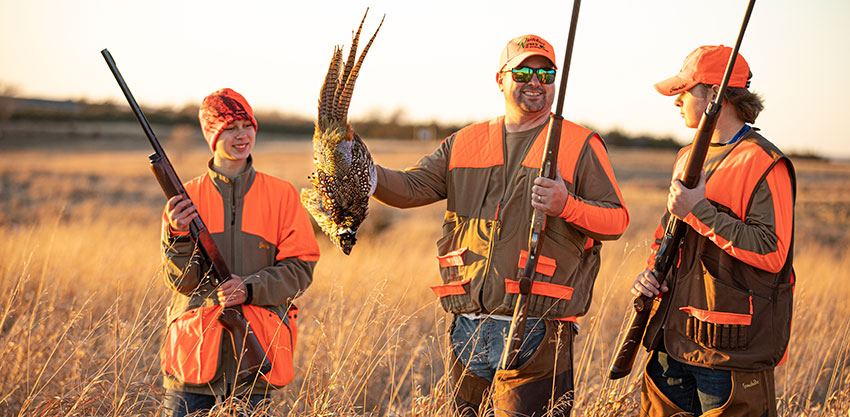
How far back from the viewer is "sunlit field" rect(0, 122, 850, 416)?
363cm

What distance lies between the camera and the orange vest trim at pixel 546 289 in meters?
3.04

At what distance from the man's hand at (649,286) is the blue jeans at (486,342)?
22.2 inches

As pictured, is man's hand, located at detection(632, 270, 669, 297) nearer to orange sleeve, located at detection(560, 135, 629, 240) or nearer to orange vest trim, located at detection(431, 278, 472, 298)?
orange sleeve, located at detection(560, 135, 629, 240)

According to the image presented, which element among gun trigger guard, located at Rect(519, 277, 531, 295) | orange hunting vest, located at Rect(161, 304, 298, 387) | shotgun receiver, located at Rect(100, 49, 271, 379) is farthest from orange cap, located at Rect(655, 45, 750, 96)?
shotgun receiver, located at Rect(100, 49, 271, 379)

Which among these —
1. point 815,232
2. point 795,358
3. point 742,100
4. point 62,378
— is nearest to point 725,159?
point 742,100

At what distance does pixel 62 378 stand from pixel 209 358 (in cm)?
204

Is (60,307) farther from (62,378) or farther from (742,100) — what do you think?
(742,100)

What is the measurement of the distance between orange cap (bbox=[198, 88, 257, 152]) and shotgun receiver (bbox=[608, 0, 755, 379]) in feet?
7.69

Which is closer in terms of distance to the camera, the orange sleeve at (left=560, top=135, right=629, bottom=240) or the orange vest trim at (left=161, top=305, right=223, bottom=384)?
the orange sleeve at (left=560, top=135, right=629, bottom=240)

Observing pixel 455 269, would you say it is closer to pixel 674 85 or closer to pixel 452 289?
pixel 452 289

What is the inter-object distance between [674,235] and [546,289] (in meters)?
0.72

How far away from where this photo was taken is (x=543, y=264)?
3.06 m

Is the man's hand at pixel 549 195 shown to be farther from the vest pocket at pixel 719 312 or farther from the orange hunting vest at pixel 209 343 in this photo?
the orange hunting vest at pixel 209 343

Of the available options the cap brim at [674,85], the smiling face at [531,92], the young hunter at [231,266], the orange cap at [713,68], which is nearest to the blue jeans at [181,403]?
the young hunter at [231,266]
